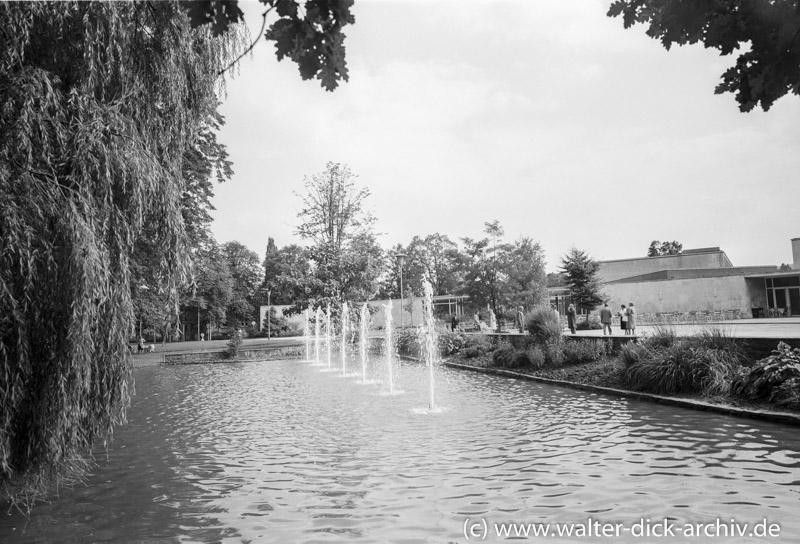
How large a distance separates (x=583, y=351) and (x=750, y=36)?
50.4 ft

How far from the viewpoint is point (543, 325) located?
18.2 metres

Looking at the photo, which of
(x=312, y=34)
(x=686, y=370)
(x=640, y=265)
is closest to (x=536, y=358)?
(x=686, y=370)

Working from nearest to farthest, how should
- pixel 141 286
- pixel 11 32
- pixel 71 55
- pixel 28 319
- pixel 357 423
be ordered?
pixel 28 319 < pixel 11 32 < pixel 71 55 < pixel 357 423 < pixel 141 286

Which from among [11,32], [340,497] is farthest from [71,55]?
[340,497]

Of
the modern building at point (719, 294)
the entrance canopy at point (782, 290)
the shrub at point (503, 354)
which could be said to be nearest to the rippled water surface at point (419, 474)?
the shrub at point (503, 354)

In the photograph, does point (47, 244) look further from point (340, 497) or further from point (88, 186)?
point (340, 497)

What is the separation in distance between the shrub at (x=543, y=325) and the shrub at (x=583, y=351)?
0.82 meters

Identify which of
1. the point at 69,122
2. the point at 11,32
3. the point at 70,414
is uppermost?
the point at 11,32

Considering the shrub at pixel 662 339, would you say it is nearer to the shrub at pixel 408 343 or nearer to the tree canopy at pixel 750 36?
the tree canopy at pixel 750 36

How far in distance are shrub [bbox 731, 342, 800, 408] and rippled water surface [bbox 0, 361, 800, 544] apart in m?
1.11

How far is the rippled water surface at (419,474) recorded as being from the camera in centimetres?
514

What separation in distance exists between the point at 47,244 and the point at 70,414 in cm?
161

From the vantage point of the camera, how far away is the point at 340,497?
5957 mm

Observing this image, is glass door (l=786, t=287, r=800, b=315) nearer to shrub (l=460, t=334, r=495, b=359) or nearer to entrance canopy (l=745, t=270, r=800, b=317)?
entrance canopy (l=745, t=270, r=800, b=317)
